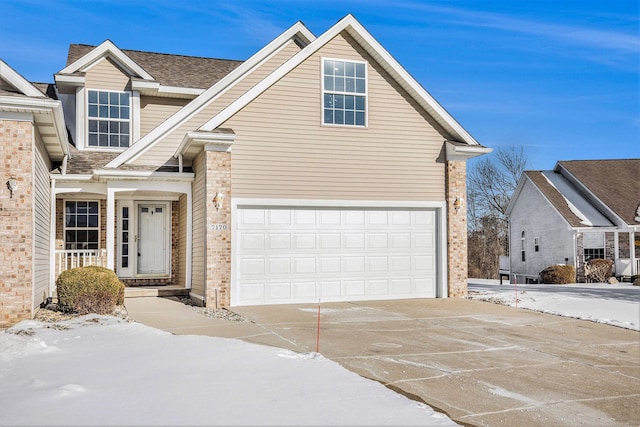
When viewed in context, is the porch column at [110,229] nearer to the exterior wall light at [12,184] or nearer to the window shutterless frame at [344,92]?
the exterior wall light at [12,184]

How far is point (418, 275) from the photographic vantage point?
1544 cm

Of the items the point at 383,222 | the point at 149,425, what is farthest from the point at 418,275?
the point at 149,425

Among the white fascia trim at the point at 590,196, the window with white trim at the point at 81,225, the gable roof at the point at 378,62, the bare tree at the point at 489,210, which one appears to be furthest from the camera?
the bare tree at the point at 489,210

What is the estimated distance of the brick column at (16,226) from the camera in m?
10.5

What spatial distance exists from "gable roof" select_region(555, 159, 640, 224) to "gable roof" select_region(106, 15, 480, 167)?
1471 cm

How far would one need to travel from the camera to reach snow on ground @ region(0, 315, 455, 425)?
5227mm

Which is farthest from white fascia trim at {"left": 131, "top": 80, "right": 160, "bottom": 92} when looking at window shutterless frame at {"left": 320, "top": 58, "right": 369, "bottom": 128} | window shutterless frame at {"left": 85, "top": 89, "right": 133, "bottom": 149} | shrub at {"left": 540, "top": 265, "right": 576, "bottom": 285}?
shrub at {"left": 540, "top": 265, "right": 576, "bottom": 285}

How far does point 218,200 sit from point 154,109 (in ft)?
21.9

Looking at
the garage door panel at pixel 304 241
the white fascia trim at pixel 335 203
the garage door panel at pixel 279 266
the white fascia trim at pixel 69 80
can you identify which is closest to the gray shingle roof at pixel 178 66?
the white fascia trim at pixel 69 80

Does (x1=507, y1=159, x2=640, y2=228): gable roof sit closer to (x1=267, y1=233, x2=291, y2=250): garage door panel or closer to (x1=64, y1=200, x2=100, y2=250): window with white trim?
(x1=267, y1=233, x2=291, y2=250): garage door panel

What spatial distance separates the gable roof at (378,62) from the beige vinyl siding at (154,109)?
293 centimetres

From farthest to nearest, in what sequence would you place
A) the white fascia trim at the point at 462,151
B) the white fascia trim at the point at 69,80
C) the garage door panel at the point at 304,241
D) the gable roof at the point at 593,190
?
the gable roof at the point at 593,190 < the white fascia trim at the point at 69,80 < the white fascia trim at the point at 462,151 < the garage door panel at the point at 304,241

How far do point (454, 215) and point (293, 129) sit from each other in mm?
4922

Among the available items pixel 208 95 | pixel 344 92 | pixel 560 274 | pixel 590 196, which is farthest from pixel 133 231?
pixel 590 196
